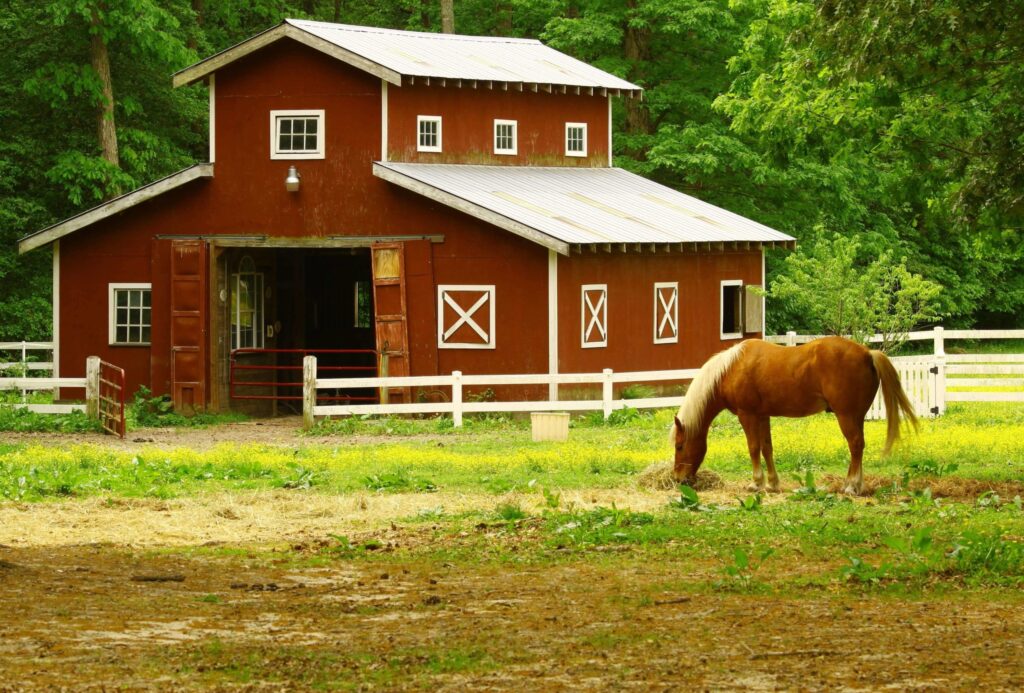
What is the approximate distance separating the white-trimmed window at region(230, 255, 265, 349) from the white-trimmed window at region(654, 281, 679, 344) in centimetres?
760

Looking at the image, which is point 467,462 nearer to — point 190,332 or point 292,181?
point 292,181

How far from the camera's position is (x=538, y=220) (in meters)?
27.1

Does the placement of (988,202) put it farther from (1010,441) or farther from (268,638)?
(268,638)

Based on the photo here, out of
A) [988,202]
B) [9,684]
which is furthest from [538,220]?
[9,684]

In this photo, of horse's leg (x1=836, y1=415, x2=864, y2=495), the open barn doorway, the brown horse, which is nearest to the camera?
horse's leg (x1=836, y1=415, x2=864, y2=495)

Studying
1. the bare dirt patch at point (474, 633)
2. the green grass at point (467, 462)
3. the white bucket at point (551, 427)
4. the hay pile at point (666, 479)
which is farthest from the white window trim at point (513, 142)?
the bare dirt patch at point (474, 633)

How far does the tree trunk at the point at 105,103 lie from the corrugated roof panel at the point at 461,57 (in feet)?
25.1

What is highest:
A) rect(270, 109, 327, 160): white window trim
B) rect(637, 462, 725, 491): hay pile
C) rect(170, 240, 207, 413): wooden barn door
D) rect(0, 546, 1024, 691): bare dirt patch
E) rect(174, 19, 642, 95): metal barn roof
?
rect(174, 19, 642, 95): metal barn roof

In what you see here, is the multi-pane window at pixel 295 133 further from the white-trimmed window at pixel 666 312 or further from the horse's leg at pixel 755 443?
the horse's leg at pixel 755 443

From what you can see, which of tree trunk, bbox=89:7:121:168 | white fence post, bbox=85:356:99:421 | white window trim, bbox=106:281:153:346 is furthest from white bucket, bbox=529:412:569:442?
tree trunk, bbox=89:7:121:168

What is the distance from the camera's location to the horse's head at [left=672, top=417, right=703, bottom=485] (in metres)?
16.8

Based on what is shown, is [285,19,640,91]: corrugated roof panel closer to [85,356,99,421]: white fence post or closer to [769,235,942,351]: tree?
[85,356,99,421]: white fence post

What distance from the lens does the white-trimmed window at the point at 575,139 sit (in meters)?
33.4

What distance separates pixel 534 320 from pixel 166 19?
50.0 ft
